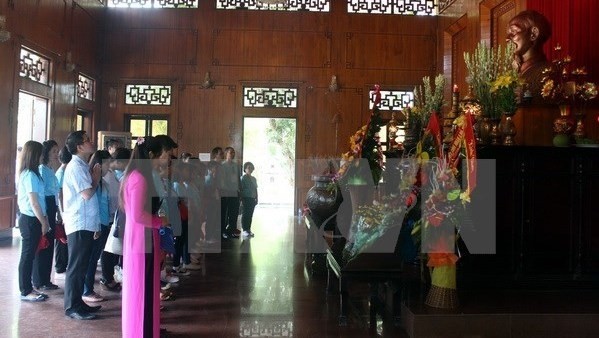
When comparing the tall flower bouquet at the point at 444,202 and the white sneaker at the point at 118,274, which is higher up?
the tall flower bouquet at the point at 444,202

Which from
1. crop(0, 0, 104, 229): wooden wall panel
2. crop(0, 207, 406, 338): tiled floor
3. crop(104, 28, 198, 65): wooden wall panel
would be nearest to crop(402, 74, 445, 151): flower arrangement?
crop(0, 207, 406, 338): tiled floor

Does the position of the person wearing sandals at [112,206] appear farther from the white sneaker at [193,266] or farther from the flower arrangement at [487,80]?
the flower arrangement at [487,80]

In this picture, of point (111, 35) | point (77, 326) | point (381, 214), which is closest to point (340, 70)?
point (111, 35)

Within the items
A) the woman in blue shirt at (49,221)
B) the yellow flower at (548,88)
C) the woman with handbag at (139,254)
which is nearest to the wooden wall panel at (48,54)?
the woman in blue shirt at (49,221)

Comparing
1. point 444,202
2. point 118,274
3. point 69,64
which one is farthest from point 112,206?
point 69,64

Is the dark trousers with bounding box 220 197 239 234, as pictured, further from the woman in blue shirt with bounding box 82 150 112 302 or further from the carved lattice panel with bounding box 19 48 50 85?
the carved lattice panel with bounding box 19 48 50 85

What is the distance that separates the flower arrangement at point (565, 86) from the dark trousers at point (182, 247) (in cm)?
344

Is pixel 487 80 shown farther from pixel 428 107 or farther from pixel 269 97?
pixel 269 97

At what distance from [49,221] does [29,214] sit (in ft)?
1.10

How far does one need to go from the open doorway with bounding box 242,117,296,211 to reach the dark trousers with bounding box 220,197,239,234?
2.64 meters

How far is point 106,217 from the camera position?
399 cm

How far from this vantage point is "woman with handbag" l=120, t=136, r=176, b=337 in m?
2.60

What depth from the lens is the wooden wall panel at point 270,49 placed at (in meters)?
9.23

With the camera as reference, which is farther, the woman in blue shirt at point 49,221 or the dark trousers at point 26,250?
the woman in blue shirt at point 49,221
